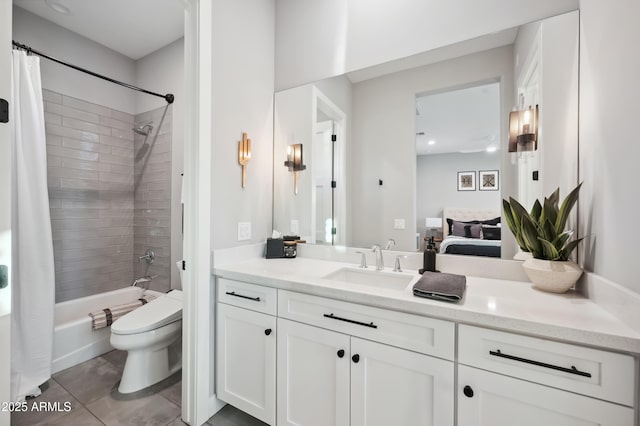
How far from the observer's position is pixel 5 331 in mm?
925

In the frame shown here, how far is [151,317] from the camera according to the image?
1.84 m

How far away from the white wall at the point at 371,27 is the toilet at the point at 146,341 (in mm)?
1869

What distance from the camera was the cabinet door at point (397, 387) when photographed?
93 centimetres

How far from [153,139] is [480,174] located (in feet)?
9.28

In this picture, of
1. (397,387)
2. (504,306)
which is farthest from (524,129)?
(397,387)

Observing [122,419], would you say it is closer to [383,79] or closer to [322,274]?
[322,274]

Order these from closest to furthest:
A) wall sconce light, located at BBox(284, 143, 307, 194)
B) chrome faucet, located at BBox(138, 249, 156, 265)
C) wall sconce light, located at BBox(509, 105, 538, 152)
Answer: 1. wall sconce light, located at BBox(509, 105, 538, 152)
2. wall sconce light, located at BBox(284, 143, 307, 194)
3. chrome faucet, located at BBox(138, 249, 156, 265)

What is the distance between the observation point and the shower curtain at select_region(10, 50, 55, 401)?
172 cm

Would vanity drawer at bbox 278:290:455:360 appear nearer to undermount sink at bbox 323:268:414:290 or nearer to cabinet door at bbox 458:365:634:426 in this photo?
cabinet door at bbox 458:365:634:426

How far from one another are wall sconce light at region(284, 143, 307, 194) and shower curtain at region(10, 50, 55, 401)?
1721 mm

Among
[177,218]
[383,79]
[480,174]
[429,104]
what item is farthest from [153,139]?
[480,174]

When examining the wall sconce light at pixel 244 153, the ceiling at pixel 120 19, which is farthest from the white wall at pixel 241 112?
the ceiling at pixel 120 19

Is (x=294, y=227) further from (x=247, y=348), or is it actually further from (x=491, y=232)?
(x=491, y=232)

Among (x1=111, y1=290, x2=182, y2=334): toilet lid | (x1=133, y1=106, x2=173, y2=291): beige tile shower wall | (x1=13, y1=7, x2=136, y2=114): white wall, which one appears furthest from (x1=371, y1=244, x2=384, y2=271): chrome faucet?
(x1=13, y1=7, x2=136, y2=114): white wall
